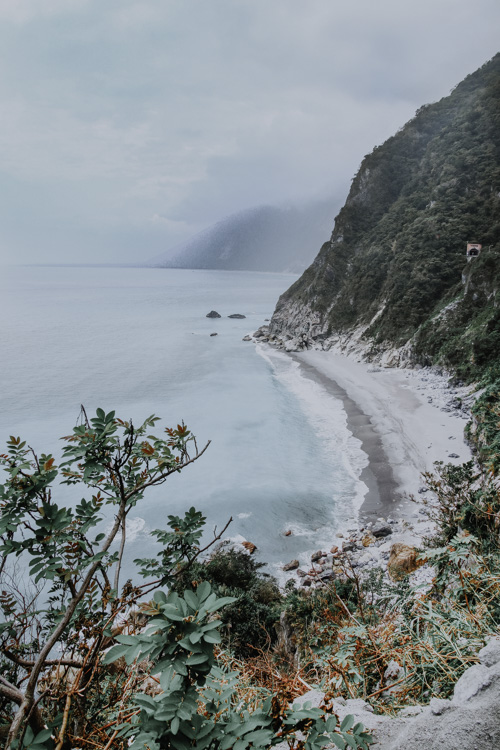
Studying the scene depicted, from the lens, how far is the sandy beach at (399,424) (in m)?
17.9

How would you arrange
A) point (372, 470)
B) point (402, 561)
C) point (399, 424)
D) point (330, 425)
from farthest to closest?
1. point (330, 425)
2. point (399, 424)
3. point (372, 470)
4. point (402, 561)

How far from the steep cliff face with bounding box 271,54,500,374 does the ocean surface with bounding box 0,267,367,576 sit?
9.41 meters

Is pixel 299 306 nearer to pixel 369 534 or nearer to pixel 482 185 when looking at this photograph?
pixel 482 185

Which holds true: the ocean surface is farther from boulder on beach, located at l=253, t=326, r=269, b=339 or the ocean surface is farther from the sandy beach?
boulder on beach, located at l=253, t=326, r=269, b=339

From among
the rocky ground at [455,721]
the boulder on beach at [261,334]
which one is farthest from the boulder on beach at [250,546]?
the boulder on beach at [261,334]

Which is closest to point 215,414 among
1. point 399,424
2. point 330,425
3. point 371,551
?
point 330,425

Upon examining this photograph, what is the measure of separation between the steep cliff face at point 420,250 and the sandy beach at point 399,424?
3.07 m

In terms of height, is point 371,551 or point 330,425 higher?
point 330,425

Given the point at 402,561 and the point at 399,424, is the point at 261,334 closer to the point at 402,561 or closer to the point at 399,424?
the point at 399,424

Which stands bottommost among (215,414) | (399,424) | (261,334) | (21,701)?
(215,414)

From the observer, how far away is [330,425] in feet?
87.5

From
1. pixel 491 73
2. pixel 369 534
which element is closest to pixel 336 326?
pixel 369 534

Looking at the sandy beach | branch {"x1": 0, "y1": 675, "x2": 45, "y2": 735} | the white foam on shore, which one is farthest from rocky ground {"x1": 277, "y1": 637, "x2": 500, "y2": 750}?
the white foam on shore

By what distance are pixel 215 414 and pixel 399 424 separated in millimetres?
13861
